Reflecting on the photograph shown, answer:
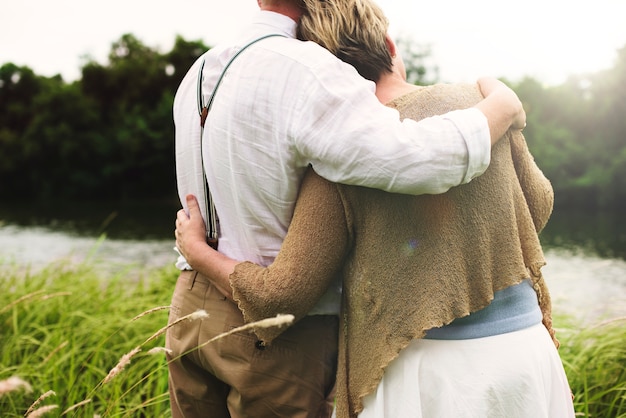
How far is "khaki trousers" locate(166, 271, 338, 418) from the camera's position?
5.10 ft

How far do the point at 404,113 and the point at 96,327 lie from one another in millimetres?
3181

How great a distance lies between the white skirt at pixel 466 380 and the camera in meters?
1.40

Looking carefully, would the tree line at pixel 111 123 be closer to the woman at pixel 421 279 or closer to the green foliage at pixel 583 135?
the green foliage at pixel 583 135

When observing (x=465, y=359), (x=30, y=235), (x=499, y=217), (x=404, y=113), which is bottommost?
(x=30, y=235)

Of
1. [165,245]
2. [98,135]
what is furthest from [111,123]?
[165,245]

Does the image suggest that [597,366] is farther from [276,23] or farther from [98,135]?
[98,135]

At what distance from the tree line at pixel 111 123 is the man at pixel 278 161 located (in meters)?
41.5

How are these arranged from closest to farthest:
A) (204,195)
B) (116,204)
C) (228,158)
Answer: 1. (228,158)
2. (204,195)
3. (116,204)

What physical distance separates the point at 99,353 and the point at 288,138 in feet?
8.91

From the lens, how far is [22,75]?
56031 mm

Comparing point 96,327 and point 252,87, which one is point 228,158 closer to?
point 252,87

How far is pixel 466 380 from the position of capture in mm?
Result: 1397

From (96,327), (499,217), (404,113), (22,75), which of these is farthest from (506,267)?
(22,75)

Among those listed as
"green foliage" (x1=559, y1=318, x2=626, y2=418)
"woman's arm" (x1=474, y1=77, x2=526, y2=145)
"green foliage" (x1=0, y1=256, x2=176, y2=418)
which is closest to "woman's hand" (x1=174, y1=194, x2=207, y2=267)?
"woman's arm" (x1=474, y1=77, x2=526, y2=145)
